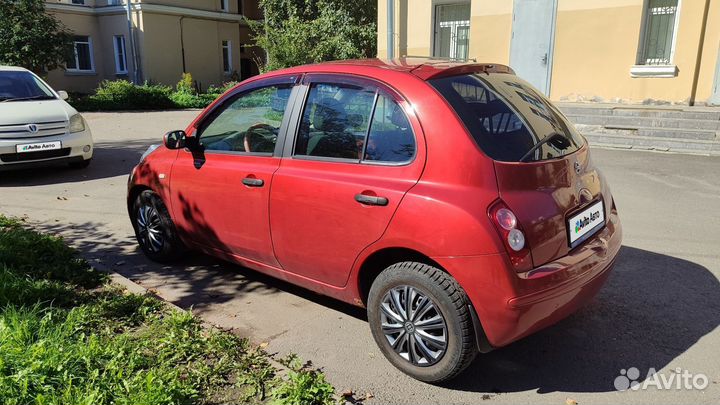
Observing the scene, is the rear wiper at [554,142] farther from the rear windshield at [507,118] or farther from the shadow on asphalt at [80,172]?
the shadow on asphalt at [80,172]

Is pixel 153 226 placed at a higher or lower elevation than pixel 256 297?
higher

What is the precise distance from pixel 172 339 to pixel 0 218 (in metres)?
4.08

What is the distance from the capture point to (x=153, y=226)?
4.94 metres

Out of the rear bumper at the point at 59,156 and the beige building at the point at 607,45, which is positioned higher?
the beige building at the point at 607,45

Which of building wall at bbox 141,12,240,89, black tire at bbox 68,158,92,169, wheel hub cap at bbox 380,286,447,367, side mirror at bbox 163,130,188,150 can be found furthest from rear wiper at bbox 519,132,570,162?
building wall at bbox 141,12,240,89

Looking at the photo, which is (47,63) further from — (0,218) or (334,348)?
(334,348)

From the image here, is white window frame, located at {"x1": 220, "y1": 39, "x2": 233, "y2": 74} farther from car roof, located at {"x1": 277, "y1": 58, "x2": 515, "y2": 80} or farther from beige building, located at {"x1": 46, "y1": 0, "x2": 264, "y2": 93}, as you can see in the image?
car roof, located at {"x1": 277, "y1": 58, "x2": 515, "y2": 80}

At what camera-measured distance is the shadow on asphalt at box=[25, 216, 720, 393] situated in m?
3.20

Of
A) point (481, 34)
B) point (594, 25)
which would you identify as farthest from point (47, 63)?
point (594, 25)

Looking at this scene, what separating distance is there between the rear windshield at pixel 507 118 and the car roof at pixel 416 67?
6cm

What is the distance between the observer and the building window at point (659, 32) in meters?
11.8

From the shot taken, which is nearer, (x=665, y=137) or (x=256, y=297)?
(x=256, y=297)

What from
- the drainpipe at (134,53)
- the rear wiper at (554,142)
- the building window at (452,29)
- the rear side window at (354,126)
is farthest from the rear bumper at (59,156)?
the drainpipe at (134,53)

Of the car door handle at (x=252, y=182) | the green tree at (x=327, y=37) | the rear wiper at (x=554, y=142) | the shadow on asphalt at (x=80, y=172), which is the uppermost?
the green tree at (x=327, y=37)
